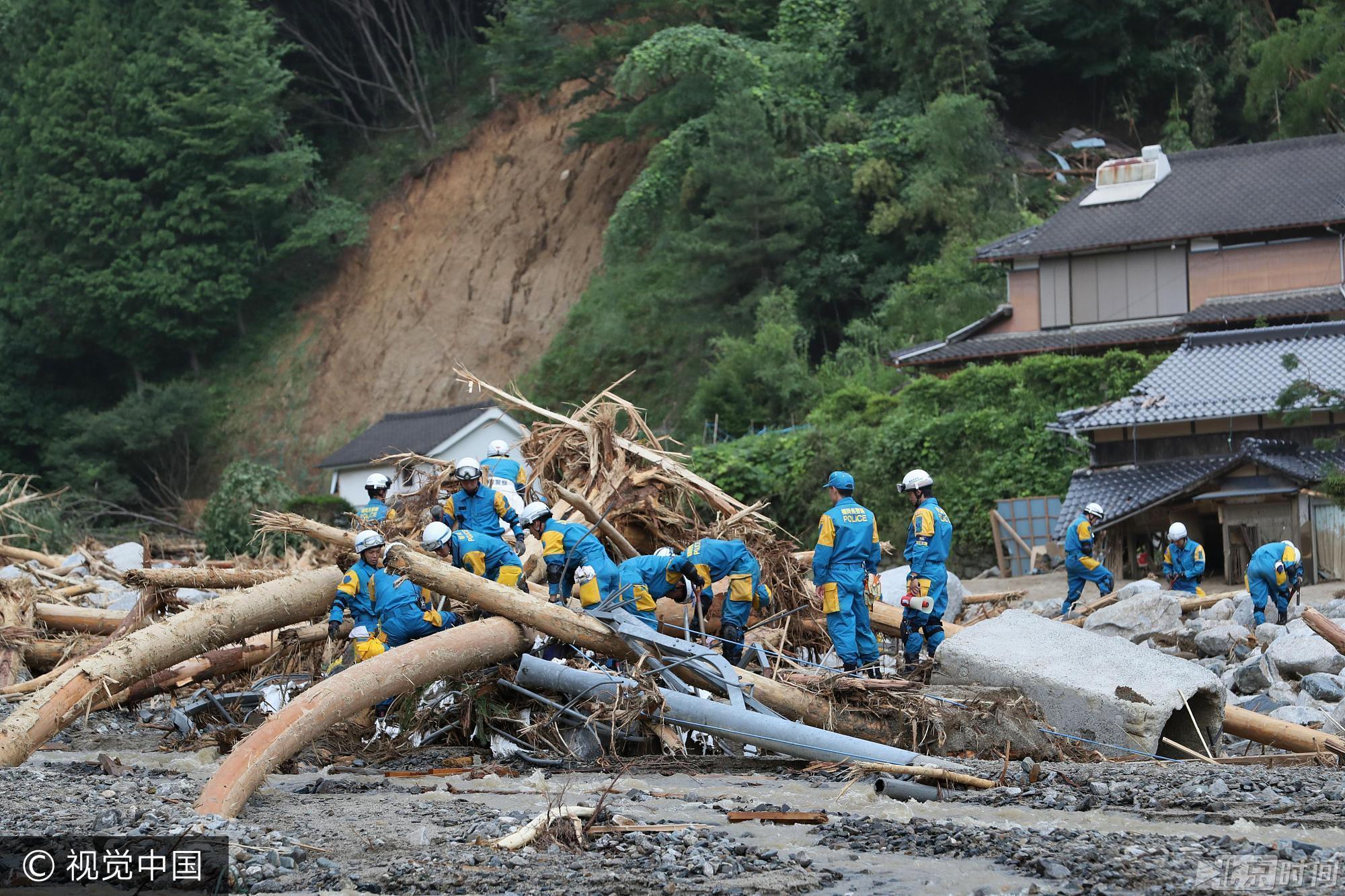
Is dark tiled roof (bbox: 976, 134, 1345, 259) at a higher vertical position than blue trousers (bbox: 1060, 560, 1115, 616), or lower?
higher

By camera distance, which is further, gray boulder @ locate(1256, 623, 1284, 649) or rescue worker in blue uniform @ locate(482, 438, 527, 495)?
gray boulder @ locate(1256, 623, 1284, 649)

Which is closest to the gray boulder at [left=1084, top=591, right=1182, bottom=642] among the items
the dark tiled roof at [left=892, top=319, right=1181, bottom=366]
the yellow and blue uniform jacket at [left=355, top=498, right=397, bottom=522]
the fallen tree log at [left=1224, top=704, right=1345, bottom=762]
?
the fallen tree log at [left=1224, top=704, right=1345, bottom=762]

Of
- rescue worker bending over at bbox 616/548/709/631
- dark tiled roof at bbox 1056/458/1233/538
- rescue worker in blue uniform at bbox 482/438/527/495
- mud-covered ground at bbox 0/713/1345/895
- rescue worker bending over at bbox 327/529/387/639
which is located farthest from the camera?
dark tiled roof at bbox 1056/458/1233/538

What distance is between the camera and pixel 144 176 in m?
40.8

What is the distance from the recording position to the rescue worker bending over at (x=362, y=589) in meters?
11.3

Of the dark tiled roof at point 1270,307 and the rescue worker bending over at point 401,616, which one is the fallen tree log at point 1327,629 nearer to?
the rescue worker bending over at point 401,616

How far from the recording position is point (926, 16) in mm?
34719

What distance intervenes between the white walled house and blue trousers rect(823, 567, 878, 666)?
63.1ft

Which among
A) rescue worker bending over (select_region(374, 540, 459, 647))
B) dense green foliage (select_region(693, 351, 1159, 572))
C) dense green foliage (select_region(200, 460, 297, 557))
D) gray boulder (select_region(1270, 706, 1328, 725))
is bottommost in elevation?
dense green foliage (select_region(200, 460, 297, 557))

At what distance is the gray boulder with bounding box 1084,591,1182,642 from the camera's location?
14.2 meters

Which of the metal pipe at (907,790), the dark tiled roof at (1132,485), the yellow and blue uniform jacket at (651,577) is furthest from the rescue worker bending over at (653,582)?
the dark tiled roof at (1132,485)

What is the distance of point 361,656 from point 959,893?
6.04 metres

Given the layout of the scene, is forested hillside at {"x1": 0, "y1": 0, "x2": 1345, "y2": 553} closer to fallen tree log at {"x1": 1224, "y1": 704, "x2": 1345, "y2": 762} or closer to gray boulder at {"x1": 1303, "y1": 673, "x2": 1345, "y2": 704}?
gray boulder at {"x1": 1303, "y1": 673, "x2": 1345, "y2": 704}

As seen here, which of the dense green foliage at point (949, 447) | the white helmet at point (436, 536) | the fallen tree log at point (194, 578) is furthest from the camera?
the dense green foliage at point (949, 447)
